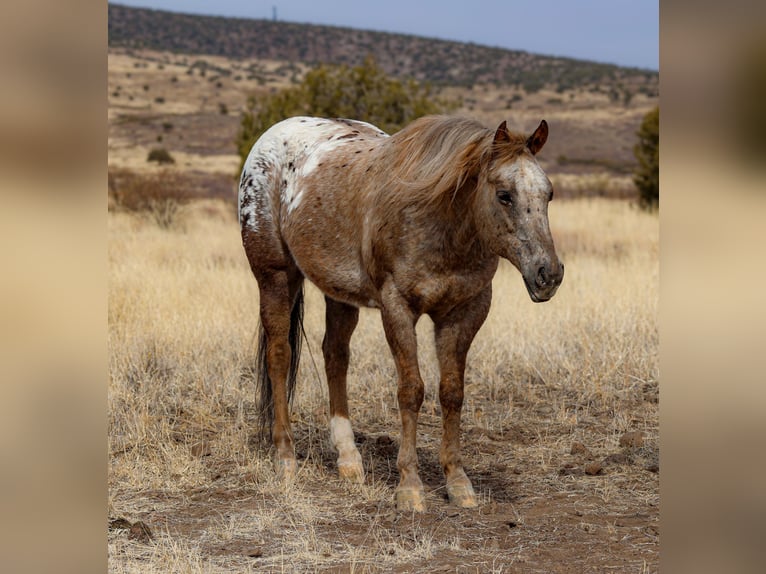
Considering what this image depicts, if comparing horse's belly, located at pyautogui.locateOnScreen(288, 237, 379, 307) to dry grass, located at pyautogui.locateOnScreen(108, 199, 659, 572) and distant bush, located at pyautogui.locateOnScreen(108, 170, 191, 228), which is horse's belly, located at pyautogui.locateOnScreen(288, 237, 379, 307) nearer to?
dry grass, located at pyautogui.locateOnScreen(108, 199, 659, 572)

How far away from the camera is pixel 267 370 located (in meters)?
5.70

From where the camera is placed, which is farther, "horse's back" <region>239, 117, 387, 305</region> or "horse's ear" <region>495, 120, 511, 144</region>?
"horse's back" <region>239, 117, 387, 305</region>

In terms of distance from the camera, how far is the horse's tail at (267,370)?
5.71 m

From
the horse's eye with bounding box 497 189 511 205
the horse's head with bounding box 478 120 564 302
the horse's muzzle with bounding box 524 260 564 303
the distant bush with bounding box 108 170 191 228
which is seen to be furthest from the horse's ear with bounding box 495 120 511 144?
the distant bush with bounding box 108 170 191 228

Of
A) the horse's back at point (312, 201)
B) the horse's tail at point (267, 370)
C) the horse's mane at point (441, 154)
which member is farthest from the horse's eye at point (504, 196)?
the horse's tail at point (267, 370)

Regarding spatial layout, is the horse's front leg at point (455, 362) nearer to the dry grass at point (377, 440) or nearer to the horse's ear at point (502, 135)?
the dry grass at point (377, 440)

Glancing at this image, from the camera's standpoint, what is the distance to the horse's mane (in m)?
4.15

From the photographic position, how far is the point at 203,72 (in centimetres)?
7956

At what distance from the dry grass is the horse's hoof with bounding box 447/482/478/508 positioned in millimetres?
106

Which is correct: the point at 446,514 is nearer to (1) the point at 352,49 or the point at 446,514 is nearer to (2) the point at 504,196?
(2) the point at 504,196

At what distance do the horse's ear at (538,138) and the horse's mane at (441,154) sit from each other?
5cm

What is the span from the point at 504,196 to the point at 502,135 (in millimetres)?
301

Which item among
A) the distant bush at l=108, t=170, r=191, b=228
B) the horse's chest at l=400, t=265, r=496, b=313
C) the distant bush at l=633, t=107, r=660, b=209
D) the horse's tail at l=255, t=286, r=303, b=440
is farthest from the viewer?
the distant bush at l=633, t=107, r=660, b=209
